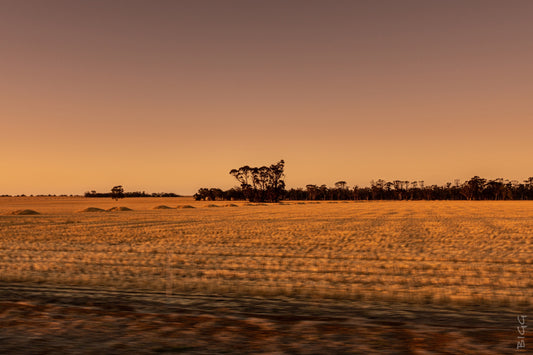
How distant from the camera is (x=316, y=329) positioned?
8.28 metres

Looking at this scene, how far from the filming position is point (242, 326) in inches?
334

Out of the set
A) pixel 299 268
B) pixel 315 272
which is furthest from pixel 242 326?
pixel 299 268

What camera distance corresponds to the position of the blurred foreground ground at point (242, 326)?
23.8 ft

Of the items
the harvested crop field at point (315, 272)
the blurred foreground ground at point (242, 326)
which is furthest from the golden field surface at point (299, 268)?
the blurred foreground ground at point (242, 326)

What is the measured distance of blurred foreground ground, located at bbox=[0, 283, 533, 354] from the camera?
23.8 feet

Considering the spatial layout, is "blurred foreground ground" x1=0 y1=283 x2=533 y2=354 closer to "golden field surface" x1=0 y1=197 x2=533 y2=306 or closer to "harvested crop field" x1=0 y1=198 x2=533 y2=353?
"harvested crop field" x1=0 y1=198 x2=533 y2=353

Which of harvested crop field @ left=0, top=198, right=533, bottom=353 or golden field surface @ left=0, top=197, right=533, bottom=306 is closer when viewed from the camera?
harvested crop field @ left=0, top=198, right=533, bottom=353

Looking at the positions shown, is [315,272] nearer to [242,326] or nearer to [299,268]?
[299,268]

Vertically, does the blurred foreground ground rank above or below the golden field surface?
above

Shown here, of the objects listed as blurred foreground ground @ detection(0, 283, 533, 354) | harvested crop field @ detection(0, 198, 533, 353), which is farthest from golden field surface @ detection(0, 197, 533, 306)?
blurred foreground ground @ detection(0, 283, 533, 354)

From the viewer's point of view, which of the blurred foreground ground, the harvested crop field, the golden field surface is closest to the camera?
the blurred foreground ground

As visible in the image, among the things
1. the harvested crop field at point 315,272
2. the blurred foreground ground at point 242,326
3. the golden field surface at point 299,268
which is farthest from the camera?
the golden field surface at point 299,268

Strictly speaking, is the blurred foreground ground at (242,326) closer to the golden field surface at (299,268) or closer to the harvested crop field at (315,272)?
the harvested crop field at (315,272)

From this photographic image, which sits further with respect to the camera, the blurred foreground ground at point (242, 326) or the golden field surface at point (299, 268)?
the golden field surface at point (299, 268)
